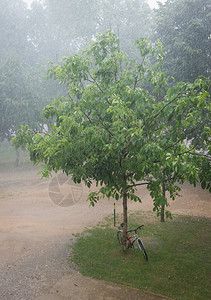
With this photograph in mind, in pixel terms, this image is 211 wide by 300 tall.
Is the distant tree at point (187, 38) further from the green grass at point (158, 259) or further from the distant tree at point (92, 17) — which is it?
the distant tree at point (92, 17)

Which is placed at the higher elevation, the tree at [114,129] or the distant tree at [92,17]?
the distant tree at [92,17]

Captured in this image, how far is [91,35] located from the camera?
4797 centimetres

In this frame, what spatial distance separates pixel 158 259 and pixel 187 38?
17.5 m

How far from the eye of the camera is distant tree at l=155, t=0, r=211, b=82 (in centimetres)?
2072

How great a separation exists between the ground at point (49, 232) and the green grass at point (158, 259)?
0.54 m

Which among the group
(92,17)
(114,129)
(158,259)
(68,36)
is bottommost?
(158,259)

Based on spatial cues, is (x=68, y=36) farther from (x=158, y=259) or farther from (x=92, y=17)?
(x=158, y=259)

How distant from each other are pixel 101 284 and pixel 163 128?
5199mm

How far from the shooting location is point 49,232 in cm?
1341

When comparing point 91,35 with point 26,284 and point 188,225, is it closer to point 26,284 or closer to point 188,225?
point 188,225

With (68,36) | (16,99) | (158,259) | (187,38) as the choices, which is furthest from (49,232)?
(68,36)

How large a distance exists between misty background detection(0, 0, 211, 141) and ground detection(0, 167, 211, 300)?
8.15 meters

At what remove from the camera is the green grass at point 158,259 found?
27.5 ft

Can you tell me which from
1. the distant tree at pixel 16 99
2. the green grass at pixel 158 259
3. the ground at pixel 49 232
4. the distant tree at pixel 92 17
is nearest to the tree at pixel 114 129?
the green grass at pixel 158 259
